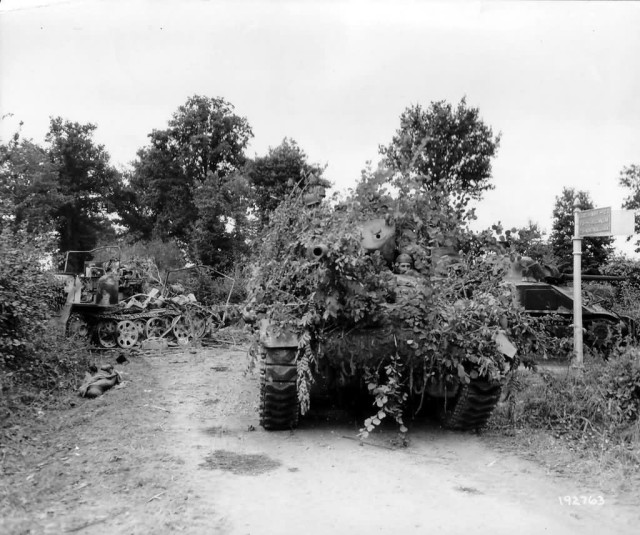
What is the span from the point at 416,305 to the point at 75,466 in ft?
10.4

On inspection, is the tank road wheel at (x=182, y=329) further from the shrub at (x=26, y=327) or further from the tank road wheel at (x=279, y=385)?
the tank road wheel at (x=279, y=385)

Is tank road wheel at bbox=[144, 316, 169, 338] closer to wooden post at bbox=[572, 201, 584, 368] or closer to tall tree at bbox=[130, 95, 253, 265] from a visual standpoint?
wooden post at bbox=[572, 201, 584, 368]

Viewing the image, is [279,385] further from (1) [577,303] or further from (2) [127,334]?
(2) [127,334]

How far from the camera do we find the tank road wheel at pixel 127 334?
15.0 m

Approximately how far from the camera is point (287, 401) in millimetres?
6102

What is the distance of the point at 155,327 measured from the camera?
15.7 metres

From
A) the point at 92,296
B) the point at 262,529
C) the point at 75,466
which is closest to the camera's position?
the point at 262,529

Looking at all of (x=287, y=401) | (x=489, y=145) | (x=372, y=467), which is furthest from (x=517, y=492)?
(x=489, y=145)

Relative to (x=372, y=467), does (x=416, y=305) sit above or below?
above

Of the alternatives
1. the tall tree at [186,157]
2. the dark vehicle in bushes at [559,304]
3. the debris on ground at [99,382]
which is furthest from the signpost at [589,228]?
the tall tree at [186,157]

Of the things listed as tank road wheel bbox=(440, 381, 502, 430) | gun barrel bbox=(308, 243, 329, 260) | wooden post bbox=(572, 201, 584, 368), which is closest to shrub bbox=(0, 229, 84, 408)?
gun barrel bbox=(308, 243, 329, 260)

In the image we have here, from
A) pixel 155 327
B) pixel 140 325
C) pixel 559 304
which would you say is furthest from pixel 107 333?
pixel 559 304

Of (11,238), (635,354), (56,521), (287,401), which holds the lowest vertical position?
(56,521)

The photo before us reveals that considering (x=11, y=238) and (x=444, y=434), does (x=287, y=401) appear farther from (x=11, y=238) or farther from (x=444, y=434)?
(x=11, y=238)
